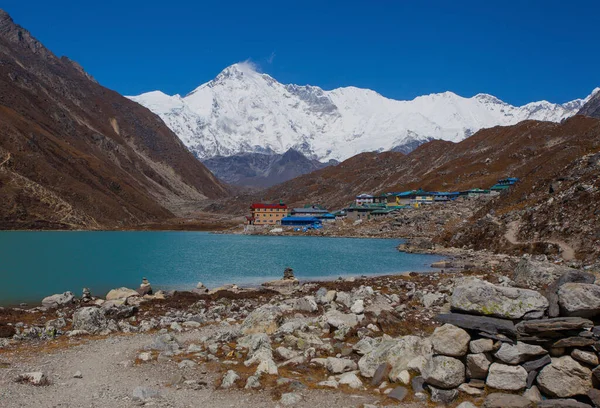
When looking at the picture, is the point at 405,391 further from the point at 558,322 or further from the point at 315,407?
the point at 558,322

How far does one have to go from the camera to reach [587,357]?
13445mm

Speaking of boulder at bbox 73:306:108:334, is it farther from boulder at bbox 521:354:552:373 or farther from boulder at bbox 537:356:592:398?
boulder at bbox 537:356:592:398

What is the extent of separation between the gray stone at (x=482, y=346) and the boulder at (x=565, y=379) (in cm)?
149

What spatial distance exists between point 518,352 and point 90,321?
2237 centimetres

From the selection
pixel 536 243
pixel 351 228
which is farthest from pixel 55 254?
pixel 351 228

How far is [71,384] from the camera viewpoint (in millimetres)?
17203

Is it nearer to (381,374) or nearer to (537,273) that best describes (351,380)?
(381,374)

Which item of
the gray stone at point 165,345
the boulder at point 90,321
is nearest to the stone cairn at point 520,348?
the gray stone at point 165,345

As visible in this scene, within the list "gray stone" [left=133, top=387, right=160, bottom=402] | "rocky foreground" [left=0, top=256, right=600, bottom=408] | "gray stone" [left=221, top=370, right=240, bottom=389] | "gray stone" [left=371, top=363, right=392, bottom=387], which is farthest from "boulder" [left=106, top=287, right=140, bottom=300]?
"gray stone" [left=371, top=363, right=392, bottom=387]

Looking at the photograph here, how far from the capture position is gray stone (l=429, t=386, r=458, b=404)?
14375 mm

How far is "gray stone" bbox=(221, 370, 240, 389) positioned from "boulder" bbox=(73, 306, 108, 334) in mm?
12756

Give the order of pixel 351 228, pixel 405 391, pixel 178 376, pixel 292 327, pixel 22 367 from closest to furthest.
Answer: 1. pixel 405 391
2. pixel 178 376
3. pixel 22 367
4. pixel 292 327
5. pixel 351 228

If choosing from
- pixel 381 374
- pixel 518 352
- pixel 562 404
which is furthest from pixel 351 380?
pixel 562 404

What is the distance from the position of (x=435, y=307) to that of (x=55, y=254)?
269ft
